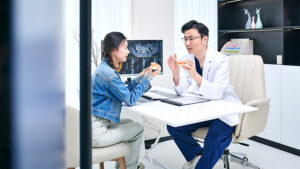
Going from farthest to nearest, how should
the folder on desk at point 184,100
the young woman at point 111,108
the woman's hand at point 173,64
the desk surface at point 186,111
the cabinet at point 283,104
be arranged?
the cabinet at point 283,104 → the woman's hand at point 173,64 → the folder on desk at point 184,100 → the young woman at point 111,108 → the desk surface at point 186,111

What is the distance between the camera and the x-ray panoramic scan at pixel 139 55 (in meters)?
2.57

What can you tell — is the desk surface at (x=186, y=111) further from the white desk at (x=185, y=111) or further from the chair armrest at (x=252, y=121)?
the chair armrest at (x=252, y=121)

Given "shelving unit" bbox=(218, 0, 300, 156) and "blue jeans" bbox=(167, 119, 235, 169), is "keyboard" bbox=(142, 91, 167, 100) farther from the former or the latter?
"shelving unit" bbox=(218, 0, 300, 156)

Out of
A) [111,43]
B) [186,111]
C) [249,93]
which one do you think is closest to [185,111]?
[186,111]

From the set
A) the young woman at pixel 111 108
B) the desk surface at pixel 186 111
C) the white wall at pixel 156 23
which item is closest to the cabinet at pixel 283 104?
the white wall at pixel 156 23

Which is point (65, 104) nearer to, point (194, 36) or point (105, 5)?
point (194, 36)

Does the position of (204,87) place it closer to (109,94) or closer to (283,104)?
(109,94)

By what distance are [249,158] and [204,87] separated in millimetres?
1166

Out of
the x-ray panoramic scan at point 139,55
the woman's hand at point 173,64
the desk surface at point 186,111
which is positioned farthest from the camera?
the x-ray panoramic scan at point 139,55

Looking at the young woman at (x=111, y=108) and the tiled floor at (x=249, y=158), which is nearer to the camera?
the young woman at (x=111, y=108)

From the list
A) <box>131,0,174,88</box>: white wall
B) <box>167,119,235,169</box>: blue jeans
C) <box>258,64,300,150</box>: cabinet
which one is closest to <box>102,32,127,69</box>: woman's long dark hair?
<box>167,119,235,169</box>: blue jeans

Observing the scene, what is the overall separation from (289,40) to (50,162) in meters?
3.17

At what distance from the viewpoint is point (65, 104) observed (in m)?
0.25

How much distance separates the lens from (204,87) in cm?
198
